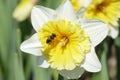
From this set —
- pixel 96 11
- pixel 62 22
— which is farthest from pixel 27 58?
pixel 62 22

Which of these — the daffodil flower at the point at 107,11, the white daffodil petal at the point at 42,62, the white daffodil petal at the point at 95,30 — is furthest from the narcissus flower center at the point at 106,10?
the white daffodil petal at the point at 42,62

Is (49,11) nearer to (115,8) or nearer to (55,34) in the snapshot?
(55,34)

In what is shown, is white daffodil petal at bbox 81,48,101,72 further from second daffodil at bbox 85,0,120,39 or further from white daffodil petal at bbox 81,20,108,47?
second daffodil at bbox 85,0,120,39

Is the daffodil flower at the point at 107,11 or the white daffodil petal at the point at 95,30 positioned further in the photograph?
the daffodil flower at the point at 107,11

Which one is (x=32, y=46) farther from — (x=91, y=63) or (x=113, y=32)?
(x=113, y=32)

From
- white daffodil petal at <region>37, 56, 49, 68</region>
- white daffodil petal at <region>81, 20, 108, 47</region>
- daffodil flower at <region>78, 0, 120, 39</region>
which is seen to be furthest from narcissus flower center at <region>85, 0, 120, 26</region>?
white daffodil petal at <region>37, 56, 49, 68</region>

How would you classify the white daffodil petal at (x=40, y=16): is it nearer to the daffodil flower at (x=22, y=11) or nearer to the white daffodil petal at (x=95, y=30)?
the white daffodil petal at (x=95, y=30)

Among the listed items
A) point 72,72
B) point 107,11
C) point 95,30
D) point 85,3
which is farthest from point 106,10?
point 72,72

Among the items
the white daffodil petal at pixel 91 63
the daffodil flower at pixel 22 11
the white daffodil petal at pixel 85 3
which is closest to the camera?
the white daffodil petal at pixel 91 63
